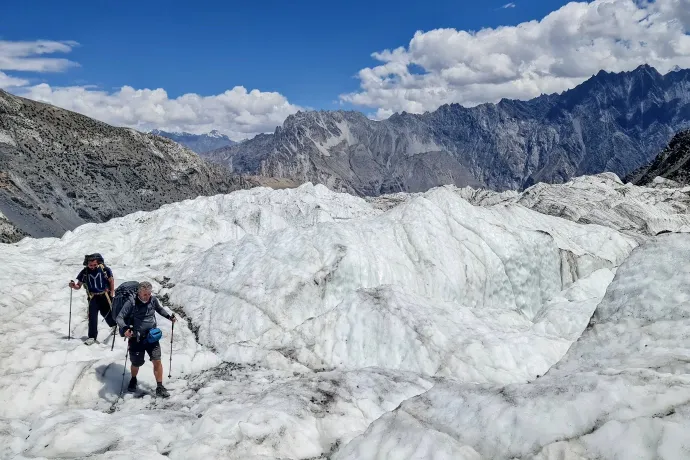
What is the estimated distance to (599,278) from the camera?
26.5 metres

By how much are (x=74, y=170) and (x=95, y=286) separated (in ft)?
441

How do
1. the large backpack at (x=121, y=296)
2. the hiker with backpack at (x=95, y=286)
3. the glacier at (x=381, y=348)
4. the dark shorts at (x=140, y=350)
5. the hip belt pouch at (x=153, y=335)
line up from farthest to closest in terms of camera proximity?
the hiker with backpack at (x=95, y=286)
the large backpack at (x=121, y=296)
the dark shorts at (x=140, y=350)
the hip belt pouch at (x=153, y=335)
the glacier at (x=381, y=348)

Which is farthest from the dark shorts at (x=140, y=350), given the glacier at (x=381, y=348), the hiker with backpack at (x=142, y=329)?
the glacier at (x=381, y=348)

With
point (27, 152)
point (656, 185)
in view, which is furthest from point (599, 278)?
point (27, 152)

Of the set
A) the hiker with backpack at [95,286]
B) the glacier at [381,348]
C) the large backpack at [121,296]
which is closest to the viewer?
the glacier at [381,348]

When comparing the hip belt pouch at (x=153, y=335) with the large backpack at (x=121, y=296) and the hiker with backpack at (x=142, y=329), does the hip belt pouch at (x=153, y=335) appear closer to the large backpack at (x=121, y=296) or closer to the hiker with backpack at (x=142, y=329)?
the hiker with backpack at (x=142, y=329)

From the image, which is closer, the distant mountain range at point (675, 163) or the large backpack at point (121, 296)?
the large backpack at point (121, 296)

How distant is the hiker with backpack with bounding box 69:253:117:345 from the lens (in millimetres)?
16016

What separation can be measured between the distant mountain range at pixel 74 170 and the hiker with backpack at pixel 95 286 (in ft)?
292

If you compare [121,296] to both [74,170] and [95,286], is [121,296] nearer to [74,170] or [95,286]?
[95,286]

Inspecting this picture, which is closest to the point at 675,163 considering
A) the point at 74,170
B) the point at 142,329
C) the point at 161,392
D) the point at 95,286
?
the point at 95,286

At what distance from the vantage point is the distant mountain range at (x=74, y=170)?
106125 millimetres

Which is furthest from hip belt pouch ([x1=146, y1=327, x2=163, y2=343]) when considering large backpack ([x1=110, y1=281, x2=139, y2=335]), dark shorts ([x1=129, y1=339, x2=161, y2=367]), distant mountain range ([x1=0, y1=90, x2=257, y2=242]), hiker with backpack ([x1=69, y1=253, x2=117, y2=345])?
distant mountain range ([x1=0, y1=90, x2=257, y2=242])

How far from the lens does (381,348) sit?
58.2 ft
